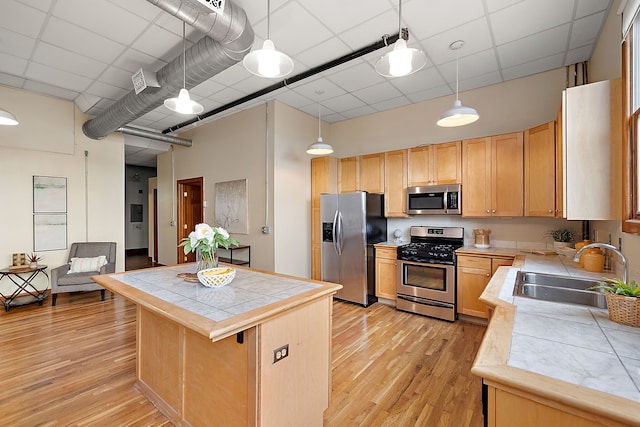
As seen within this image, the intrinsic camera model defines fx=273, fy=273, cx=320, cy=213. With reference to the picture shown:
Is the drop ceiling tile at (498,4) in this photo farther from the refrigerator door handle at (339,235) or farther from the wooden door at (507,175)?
the refrigerator door handle at (339,235)

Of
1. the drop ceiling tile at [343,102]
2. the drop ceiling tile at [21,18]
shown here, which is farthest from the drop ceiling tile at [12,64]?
the drop ceiling tile at [343,102]

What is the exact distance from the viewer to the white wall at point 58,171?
13.5ft

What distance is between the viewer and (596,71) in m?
2.76

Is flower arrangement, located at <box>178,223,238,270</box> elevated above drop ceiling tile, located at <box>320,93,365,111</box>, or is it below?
below

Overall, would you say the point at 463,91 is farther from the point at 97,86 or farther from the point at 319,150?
the point at 97,86

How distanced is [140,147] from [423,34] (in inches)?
251

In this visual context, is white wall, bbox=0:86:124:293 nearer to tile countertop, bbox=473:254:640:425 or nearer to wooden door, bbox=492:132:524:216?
tile countertop, bbox=473:254:640:425

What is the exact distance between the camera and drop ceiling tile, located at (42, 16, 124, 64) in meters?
2.63

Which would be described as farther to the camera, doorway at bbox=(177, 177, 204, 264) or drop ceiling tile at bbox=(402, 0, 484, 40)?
doorway at bbox=(177, 177, 204, 264)

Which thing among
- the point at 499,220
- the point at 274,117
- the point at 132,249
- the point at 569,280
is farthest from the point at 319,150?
the point at 132,249

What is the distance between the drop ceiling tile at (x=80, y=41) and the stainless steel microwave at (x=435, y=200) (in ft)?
13.1

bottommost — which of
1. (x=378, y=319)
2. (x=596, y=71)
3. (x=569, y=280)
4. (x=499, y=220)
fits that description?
(x=378, y=319)

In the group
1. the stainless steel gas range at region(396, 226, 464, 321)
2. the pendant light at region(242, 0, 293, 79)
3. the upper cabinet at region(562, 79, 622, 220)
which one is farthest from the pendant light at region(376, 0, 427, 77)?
the stainless steel gas range at region(396, 226, 464, 321)

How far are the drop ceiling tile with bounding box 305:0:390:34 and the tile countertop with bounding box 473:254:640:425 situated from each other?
247cm
